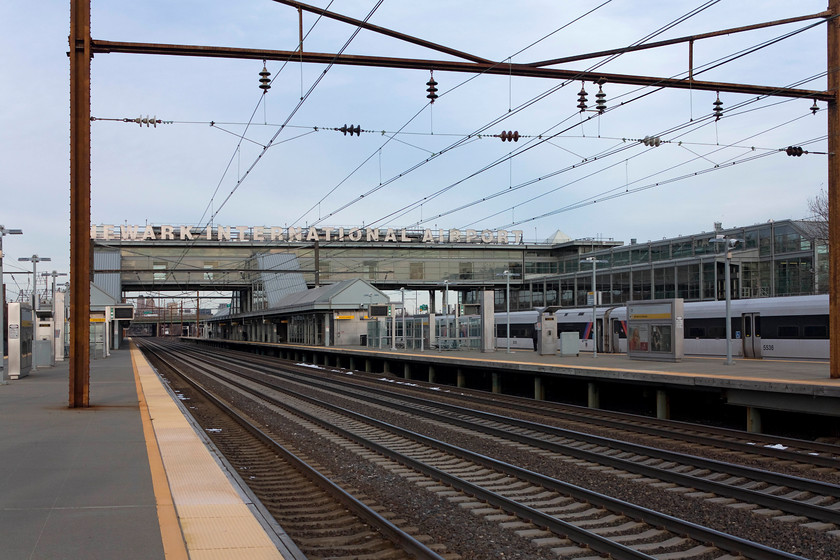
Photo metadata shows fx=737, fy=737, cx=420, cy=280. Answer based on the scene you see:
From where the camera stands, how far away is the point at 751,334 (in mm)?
27703

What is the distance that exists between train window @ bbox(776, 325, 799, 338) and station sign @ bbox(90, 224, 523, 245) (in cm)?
5246

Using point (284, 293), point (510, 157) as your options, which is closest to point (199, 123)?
point (510, 157)

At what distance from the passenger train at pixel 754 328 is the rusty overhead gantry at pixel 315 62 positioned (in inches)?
372

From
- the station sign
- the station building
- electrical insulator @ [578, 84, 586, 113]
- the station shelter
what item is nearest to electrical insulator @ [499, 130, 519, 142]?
electrical insulator @ [578, 84, 586, 113]

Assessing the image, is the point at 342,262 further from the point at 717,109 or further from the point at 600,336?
the point at 717,109

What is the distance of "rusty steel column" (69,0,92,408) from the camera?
15195 mm

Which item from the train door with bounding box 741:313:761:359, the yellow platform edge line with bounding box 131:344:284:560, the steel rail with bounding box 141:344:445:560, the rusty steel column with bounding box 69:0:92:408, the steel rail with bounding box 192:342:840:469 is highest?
the rusty steel column with bounding box 69:0:92:408

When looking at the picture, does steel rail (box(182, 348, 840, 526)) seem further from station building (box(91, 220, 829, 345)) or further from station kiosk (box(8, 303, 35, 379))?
station building (box(91, 220, 829, 345))

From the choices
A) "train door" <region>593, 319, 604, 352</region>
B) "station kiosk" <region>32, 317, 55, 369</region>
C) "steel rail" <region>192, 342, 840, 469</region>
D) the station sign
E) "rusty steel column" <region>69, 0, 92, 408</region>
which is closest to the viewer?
"steel rail" <region>192, 342, 840, 469</region>

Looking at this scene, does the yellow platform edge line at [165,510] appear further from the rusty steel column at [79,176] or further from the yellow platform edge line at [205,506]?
the rusty steel column at [79,176]

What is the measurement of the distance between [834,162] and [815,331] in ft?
33.6

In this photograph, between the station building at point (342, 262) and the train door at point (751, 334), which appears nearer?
the train door at point (751, 334)

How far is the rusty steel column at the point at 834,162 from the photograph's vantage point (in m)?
16.3

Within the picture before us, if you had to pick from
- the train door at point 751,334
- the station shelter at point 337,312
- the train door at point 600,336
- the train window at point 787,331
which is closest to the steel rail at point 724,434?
the train window at point 787,331
